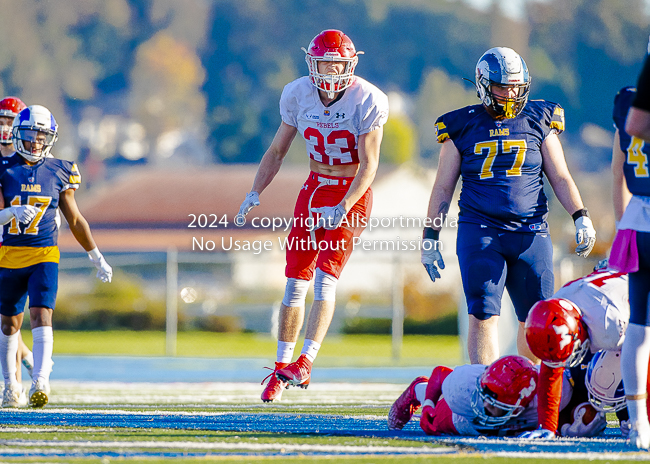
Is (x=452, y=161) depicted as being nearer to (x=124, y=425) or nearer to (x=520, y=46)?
(x=124, y=425)

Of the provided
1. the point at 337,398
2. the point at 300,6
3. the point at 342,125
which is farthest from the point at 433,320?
the point at 300,6

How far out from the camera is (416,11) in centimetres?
13462

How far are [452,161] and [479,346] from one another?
1.05 meters

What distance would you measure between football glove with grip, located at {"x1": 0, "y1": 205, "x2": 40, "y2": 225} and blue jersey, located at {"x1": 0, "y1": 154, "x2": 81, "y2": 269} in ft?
0.33

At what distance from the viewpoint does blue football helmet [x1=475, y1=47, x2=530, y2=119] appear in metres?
5.22

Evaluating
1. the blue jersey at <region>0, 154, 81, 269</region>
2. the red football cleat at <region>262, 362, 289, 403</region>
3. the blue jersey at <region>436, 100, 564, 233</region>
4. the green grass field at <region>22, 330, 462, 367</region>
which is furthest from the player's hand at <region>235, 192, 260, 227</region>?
the green grass field at <region>22, 330, 462, 367</region>

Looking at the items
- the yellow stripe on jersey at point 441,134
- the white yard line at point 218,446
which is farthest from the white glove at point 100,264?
the white yard line at point 218,446

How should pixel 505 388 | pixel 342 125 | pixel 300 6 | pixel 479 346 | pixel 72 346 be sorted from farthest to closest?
pixel 300 6, pixel 72 346, pixel 342 125, pixel 479 346, pixel 505 388

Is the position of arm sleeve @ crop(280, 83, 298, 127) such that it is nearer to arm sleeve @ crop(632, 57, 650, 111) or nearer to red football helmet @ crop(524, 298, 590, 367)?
red football helmet @ crop(524, 298, 590, 367)

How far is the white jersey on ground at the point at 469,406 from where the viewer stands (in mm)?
4199

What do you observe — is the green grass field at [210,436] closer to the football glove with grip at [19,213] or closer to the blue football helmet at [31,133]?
the football glove with grip at [19,213]

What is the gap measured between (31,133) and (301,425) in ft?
9.04

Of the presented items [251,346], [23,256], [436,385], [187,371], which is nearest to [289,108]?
[23,256]

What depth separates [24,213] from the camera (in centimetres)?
596
